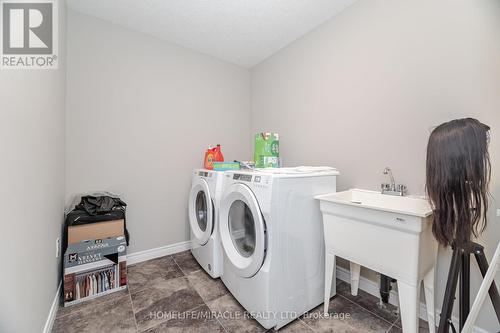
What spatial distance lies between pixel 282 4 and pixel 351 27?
0.62 m

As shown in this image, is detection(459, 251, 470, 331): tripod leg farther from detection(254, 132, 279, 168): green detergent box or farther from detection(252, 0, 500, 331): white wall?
detection(254, 132, 279, 168): green detergent box

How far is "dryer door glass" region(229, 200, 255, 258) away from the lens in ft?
4.90

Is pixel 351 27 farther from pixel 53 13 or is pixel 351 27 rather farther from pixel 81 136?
pixel 81 136

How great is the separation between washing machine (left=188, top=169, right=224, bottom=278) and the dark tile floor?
0.18 meters

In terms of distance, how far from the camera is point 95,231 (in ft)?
5.35

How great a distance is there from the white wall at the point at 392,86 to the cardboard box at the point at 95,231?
1.80 metres

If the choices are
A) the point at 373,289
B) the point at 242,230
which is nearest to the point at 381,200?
the point at 373,289

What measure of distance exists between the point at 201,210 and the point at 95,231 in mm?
878

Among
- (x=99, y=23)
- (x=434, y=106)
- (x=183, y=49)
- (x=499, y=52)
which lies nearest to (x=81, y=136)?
(x=99, y=23)

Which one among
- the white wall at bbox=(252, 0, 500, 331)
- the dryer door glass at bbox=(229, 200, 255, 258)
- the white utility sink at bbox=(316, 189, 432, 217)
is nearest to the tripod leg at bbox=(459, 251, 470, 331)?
the white utility sink at bbox=(316, 189, 432, 217)

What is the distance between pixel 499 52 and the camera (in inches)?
42.9

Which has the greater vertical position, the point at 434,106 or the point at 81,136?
the point at 434,106

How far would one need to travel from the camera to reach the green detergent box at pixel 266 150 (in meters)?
1.82

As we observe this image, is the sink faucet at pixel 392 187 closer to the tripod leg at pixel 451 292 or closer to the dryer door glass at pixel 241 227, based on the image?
the tripod leg at pixel 451 292
